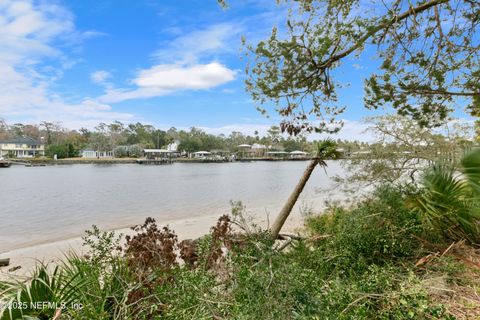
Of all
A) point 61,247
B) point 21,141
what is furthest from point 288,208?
point 21,141

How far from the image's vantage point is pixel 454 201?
3564mm

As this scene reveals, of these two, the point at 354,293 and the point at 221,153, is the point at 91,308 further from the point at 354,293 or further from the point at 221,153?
the point at 221,153

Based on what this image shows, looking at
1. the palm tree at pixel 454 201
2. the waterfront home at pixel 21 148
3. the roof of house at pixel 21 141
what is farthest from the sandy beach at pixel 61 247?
the roof of house at pixel 21 141

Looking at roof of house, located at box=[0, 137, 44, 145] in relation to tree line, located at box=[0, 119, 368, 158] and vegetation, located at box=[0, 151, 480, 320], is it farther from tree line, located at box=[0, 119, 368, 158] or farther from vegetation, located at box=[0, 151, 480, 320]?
vegetation, located at box=[0, 151, 480, 320]

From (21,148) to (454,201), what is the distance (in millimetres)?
108899

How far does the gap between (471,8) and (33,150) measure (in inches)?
4263

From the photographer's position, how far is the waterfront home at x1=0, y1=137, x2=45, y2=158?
287 ft

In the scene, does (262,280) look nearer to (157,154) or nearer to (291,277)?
(291,277)

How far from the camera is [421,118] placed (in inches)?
211

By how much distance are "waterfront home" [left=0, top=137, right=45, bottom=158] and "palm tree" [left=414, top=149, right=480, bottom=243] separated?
104659 mm

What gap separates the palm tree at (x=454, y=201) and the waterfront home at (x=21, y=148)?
343ft

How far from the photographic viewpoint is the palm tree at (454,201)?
11.6 feet

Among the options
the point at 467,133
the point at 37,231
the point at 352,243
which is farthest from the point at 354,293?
the point at 37,231

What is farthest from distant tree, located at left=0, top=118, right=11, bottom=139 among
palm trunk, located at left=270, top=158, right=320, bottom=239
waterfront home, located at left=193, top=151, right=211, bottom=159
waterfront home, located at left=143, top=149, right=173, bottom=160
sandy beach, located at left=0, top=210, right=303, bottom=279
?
palm trunk, located at left=270, top=158, right=320, bottom=239
